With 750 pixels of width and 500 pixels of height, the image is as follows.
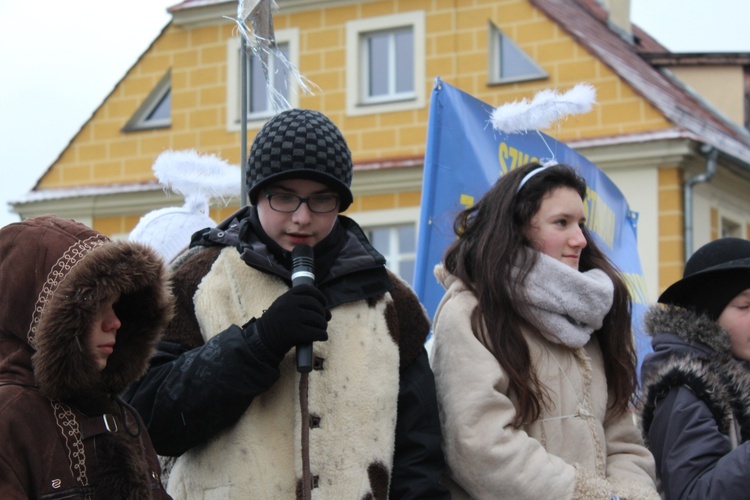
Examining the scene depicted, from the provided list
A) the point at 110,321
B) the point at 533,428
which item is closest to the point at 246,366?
the point at 110,321

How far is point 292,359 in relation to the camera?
3564 mm

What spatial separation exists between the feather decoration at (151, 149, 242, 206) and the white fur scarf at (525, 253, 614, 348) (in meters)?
1.91

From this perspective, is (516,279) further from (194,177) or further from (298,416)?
(194,177)

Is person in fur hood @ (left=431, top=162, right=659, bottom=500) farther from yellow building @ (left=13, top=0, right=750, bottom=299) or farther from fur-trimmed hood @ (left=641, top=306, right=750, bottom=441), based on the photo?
yellow building @ (left=13, top=0, right=750, bottom=299)

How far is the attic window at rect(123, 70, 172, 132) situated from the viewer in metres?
20.6

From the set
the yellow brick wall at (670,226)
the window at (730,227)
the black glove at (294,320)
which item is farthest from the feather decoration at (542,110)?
the window at (730,227)

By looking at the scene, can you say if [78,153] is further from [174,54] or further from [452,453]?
[452,453]

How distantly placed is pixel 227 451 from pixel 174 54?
17.4 m

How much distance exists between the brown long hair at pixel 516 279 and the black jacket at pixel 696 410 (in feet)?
0.42

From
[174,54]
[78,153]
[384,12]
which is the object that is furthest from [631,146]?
[78,153]

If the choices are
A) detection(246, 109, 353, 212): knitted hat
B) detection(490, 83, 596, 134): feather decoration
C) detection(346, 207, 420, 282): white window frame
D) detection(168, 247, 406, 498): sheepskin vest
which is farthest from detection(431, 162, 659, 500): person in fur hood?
detection(346, 207, 420, 282): white window frame

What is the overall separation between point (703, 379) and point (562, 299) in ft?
1.80

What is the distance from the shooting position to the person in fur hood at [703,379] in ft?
13.3

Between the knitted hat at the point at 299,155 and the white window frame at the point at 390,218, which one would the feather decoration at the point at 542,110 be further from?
the white window frame at the point at 390,218
